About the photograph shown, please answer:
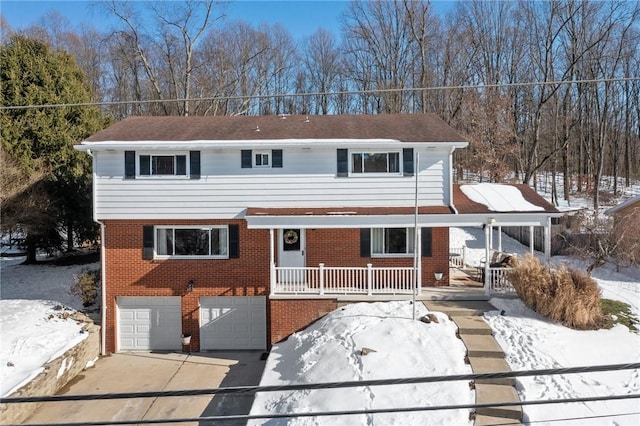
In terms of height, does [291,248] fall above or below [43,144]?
below

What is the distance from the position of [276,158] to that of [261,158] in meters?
0.46

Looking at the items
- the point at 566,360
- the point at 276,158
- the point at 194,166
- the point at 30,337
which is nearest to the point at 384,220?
the point at 276,158

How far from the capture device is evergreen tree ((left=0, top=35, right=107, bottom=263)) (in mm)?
14906

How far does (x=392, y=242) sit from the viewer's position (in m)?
12.5

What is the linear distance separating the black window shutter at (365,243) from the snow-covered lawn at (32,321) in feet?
26.8

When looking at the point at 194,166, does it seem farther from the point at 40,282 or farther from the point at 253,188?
the point at 40,282

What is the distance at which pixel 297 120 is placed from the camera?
1461cm

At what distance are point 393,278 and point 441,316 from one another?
79.8 inches

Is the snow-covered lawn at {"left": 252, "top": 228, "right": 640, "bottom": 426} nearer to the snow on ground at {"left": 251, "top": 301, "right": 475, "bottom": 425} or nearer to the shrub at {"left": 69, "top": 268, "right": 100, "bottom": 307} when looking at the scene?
the snow on ground at {"left": 251, "top": 301, "right": 475, "bottom": 425}

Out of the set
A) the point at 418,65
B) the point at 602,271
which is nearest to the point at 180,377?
the point at 602,271

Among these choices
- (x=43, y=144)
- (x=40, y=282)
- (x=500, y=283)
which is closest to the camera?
(x=500, y=283)

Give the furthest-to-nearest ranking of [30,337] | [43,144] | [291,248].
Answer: [43,144] < [291,248] < [30,337]

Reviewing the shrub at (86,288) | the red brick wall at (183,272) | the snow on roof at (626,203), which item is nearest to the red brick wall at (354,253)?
the red brick wall at (183,272)

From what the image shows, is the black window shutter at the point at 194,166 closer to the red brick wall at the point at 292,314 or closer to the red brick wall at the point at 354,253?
the red brick wall at the point at 354,253
